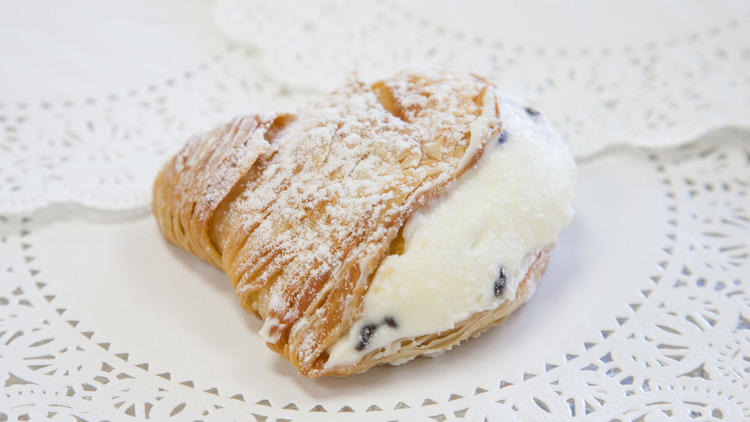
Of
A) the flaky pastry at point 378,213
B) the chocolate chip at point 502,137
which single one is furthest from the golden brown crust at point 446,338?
the chocolate chip at point 502,137

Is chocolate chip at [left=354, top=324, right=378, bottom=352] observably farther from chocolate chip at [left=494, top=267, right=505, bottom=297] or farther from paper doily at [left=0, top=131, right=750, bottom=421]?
chocolate chip at [left=494, top=267, right=505, bottom=297]

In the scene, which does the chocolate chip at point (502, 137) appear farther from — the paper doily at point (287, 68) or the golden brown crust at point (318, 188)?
the paper doily at point (287, 68)

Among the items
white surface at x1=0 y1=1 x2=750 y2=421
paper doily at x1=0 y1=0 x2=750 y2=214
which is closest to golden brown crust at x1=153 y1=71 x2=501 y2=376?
white surface at x1=0 y1=1 x2=750 y2=421

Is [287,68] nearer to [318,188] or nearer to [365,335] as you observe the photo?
[318,188]

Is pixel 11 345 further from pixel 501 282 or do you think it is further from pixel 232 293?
pixel 501 282

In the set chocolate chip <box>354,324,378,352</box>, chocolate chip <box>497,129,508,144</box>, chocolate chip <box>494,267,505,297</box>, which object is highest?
chocolate chip <box>497,129,508,144</box>

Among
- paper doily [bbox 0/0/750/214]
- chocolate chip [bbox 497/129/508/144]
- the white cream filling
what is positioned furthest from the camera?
paper doily [bbox 0/0/750/214]

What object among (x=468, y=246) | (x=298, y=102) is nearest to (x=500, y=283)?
(x=468, y=246)
